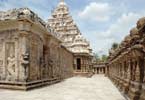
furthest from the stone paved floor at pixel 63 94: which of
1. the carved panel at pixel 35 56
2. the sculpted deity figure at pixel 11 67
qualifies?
the carved panel at pixel 35 56

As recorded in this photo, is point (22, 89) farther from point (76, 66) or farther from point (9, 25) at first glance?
point (76, 66)

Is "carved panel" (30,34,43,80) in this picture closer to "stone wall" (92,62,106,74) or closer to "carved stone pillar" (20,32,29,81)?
"carved stone pillar" (20,32,29,81)

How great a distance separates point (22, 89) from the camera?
35.1 feet

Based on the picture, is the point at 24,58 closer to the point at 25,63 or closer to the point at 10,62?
the point at 25,63


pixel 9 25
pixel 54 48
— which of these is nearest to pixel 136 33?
pixel 9 25

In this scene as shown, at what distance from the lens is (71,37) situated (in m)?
38.8

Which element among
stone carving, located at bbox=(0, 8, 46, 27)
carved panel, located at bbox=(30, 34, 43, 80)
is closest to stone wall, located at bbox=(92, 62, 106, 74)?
carved panel, located at bbox=(30, 34, 43, 80)

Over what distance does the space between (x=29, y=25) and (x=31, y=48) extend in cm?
139

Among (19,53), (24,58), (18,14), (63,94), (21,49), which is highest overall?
(18,14)

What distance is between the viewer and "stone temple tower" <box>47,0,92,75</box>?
113ft

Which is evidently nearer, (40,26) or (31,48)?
(31,48)

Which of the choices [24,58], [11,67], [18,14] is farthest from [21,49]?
[18,14]

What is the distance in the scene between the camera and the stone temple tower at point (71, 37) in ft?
113

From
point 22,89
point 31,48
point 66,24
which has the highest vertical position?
point 66,24
